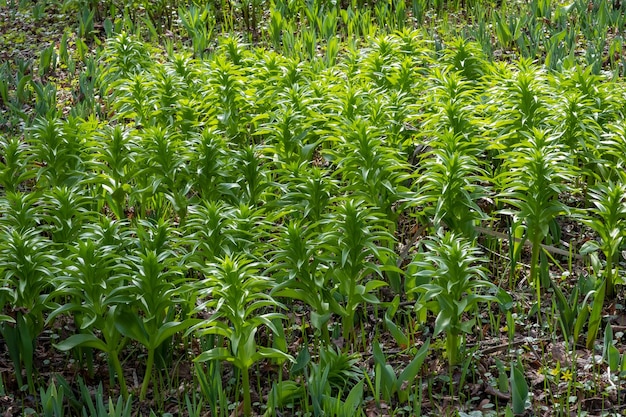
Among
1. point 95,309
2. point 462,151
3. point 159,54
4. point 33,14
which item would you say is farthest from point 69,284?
point 33,14

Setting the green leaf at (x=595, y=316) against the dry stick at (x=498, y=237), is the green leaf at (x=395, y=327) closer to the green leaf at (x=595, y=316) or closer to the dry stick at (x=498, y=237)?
the dry stick at (x=498, y=237)

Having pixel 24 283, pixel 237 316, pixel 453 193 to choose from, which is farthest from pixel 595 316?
pixel 24 283

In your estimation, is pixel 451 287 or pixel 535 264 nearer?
pixel 451 287

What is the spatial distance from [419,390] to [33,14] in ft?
19.4

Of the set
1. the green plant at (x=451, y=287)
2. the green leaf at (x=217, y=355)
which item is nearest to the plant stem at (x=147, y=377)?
the green leaf at (x=217, y=355)

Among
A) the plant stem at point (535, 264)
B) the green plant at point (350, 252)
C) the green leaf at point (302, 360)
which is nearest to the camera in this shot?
the green leaf at point (302, 360)

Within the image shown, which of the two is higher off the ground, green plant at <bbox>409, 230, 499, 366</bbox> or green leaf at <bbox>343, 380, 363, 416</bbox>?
green plant at <bbox>409, 230, 499, 366</bbox>

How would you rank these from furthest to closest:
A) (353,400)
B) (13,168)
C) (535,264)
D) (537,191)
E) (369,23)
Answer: (369,23), (13,168), (535,264), (537,191), (353,400)

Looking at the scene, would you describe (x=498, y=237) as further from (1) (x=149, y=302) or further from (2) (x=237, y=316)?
(1) (x=149, y=302)

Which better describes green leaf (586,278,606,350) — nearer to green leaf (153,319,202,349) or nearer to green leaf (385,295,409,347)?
green leaf (385,295,409,347)

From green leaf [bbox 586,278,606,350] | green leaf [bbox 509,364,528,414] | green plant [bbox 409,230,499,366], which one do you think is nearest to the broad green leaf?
green plant [bbox 409,230,499,366]

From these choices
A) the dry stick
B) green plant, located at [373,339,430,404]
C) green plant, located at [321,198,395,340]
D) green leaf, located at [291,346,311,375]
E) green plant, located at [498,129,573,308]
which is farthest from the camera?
the dry stick

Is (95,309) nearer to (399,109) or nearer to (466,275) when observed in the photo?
→ (466,275)

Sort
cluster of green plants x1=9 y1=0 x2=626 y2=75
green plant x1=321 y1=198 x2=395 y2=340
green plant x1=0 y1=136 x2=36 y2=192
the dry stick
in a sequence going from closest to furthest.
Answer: green plant x1=321 y1=198 x2=395 y2=340 < the dry stick < green plant x1=0 y1=136 x2=36 y2=192 < cluster of green plants x1=9 y1=0 x2=626 y2=75
